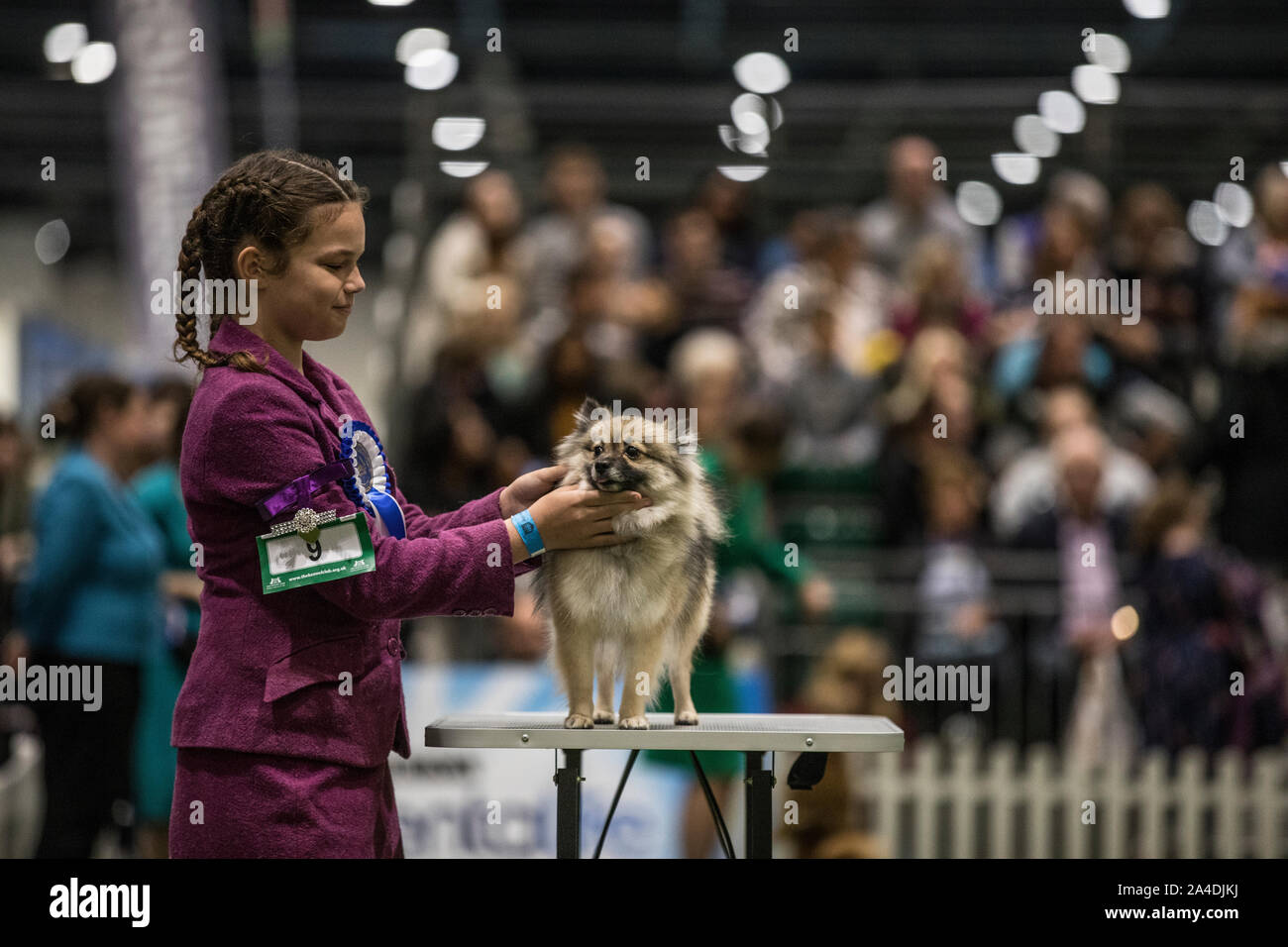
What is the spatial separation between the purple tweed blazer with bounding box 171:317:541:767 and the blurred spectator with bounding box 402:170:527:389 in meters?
3.76

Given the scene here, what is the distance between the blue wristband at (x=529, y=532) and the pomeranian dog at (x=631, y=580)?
0.18 m

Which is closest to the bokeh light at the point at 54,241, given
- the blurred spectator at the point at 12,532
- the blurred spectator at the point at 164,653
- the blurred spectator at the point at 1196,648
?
the blurred spectator at the point at 12,532

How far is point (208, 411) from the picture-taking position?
2193 millimetres

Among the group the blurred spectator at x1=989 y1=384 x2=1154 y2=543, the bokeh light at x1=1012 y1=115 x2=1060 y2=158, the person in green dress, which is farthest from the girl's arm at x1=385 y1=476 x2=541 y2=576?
the bokeh light at x1=1012 y1=115 x2=1060 y2=158

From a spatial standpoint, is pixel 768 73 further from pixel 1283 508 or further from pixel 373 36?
pixel 1283 508

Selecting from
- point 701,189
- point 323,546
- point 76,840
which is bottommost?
point 76,840

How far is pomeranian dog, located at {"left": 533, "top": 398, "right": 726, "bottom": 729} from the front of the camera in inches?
101

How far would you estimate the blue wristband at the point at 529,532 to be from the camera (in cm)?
235

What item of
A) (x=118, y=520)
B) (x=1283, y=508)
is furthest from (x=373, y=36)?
(x=1283, y=508)

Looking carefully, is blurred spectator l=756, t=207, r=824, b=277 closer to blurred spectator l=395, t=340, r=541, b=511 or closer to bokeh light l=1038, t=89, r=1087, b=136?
bokeh light l=1038, t=89, r=1087, b=136

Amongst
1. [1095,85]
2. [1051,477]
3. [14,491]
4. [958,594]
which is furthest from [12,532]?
[1095,85]

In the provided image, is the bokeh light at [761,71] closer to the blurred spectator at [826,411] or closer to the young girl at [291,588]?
the blurred spectator at [826,411]

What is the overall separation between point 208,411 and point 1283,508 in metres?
5.51

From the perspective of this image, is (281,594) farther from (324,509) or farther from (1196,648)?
(1196,648)
